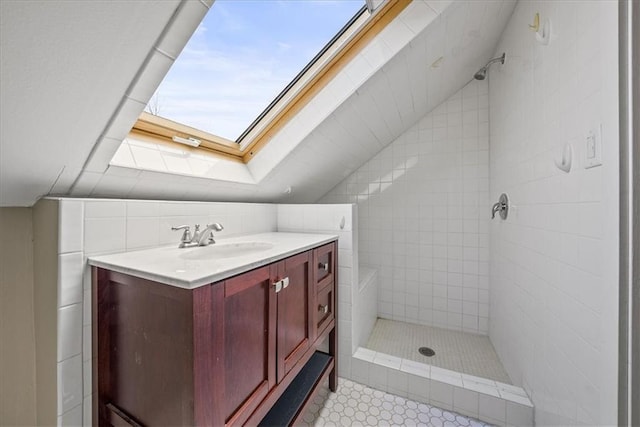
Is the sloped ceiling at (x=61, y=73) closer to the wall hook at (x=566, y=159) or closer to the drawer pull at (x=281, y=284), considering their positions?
the drawer pull at (x=281, y=284)

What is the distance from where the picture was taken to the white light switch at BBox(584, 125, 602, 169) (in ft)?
2.48

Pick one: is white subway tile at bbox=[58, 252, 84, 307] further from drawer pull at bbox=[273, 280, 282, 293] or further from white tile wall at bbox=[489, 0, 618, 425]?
white tile wall at bbox=[489, 0, 618, 425]

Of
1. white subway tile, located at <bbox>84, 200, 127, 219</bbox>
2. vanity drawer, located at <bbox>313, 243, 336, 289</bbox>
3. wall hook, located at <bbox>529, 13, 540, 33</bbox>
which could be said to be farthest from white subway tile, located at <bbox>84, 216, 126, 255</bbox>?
wall hook, located at <bbox>529, 13, 540, 33</bbox>

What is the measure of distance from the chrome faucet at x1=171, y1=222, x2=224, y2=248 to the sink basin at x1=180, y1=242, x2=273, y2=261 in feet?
0.12

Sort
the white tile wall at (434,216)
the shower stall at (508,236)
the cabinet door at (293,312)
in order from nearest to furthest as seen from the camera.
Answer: the shower stall at (508,236), the cabinet door at (293,312), the white tile wall at (434,216)

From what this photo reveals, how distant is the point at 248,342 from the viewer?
2.80ft

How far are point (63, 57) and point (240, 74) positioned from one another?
0.84 metres

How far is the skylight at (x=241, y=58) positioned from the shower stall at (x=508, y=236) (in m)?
0.98

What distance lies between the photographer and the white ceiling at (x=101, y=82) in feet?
1.75

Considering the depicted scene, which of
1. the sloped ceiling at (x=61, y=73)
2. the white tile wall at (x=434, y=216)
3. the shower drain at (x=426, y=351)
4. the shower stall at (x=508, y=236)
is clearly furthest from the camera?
the white tile wall at (x=434, y=216)

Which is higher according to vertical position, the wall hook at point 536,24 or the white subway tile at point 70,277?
the wall hook at point 536,24

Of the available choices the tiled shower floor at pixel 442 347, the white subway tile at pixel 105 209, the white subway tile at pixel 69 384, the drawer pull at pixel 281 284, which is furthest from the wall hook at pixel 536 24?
the white subway tile at pixel 69 384

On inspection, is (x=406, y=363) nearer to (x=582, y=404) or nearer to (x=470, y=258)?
(x=582, y=404)

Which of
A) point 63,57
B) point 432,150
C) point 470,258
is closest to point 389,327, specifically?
point 470,258
